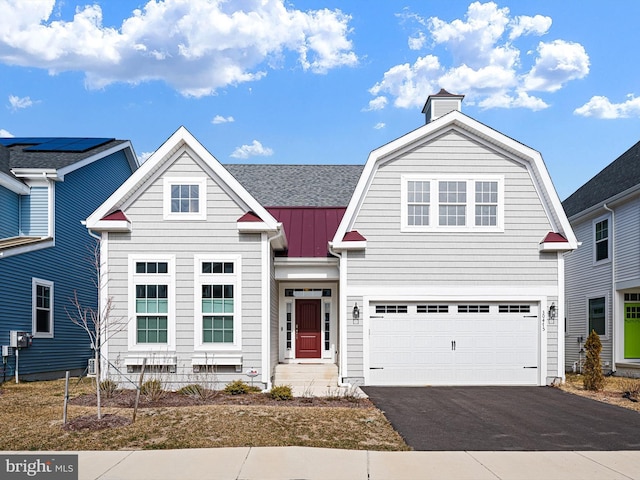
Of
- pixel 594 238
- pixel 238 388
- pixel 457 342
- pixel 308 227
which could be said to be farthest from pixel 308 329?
pixel 594 238

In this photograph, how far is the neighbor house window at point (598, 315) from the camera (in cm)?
2112

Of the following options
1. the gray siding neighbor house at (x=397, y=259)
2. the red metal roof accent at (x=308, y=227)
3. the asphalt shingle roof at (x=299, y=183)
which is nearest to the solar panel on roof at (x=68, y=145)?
the asphalt shingle roof at (x=299, y=183)

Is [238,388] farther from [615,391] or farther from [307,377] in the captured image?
[615,391]

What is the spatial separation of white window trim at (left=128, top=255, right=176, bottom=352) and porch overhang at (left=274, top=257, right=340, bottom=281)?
10.3 feet

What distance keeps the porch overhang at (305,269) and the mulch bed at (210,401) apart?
14.7 ft

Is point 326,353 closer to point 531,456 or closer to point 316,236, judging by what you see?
point 316,236

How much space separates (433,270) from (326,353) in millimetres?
4495

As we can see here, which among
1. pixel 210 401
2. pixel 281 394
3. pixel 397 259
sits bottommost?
pixel 210 401

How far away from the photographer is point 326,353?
19.0m

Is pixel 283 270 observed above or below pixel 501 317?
above

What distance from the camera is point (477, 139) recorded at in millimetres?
16922

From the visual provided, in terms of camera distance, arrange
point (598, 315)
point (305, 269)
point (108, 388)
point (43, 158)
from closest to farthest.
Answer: point (108, 388) → point (305, 269) → point (43, 158) → point (598, 315)

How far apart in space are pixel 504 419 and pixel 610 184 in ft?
42.9

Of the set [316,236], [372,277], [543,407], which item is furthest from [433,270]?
[543,407]
